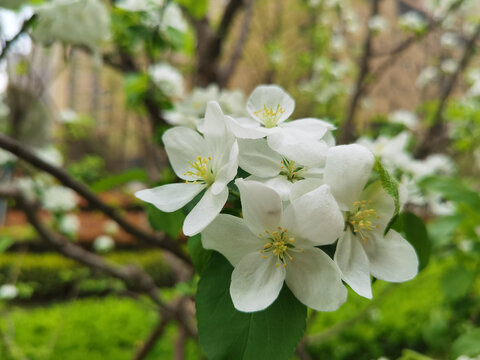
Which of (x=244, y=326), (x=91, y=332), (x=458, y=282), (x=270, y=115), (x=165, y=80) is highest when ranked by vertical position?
(x=165, y=80)

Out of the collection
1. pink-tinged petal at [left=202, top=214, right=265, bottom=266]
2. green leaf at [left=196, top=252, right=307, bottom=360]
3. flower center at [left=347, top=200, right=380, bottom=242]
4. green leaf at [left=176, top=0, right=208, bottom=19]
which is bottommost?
green leaf at [left=196, top=252, right=307, bottom=360]

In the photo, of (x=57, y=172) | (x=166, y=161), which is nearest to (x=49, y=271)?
(x=166, y=161)

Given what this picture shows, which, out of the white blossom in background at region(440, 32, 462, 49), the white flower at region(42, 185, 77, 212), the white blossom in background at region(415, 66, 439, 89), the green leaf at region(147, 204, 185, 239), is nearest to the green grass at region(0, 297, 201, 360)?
the white flower at region(42, 185, 77, 212)

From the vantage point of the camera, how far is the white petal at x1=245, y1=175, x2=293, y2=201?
1.39 ft

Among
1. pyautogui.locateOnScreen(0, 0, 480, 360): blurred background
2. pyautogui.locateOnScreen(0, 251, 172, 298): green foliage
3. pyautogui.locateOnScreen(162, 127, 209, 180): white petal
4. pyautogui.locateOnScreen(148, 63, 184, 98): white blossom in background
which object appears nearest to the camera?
pyautogui.locateOnScreen(162, 127, 209, 180): white petal

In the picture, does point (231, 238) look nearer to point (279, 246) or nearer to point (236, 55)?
point (279, 246)

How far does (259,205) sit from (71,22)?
68cm

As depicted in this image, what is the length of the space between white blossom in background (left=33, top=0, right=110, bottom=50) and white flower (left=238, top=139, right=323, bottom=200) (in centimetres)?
59

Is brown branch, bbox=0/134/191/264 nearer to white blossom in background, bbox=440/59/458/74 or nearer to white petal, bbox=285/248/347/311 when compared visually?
white petal, bbox=285/248/347/311

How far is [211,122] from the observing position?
1.51 ft

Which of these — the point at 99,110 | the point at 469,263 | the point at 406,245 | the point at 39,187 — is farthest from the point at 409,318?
the point at 99,110

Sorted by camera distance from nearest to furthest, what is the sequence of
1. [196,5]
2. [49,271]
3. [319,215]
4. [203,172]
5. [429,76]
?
1. [319,215]
2. [203,172]
3. [196,5]
4. [429,76]
5. [49,271]

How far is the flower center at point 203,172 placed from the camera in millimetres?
484

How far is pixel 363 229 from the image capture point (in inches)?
18.0
